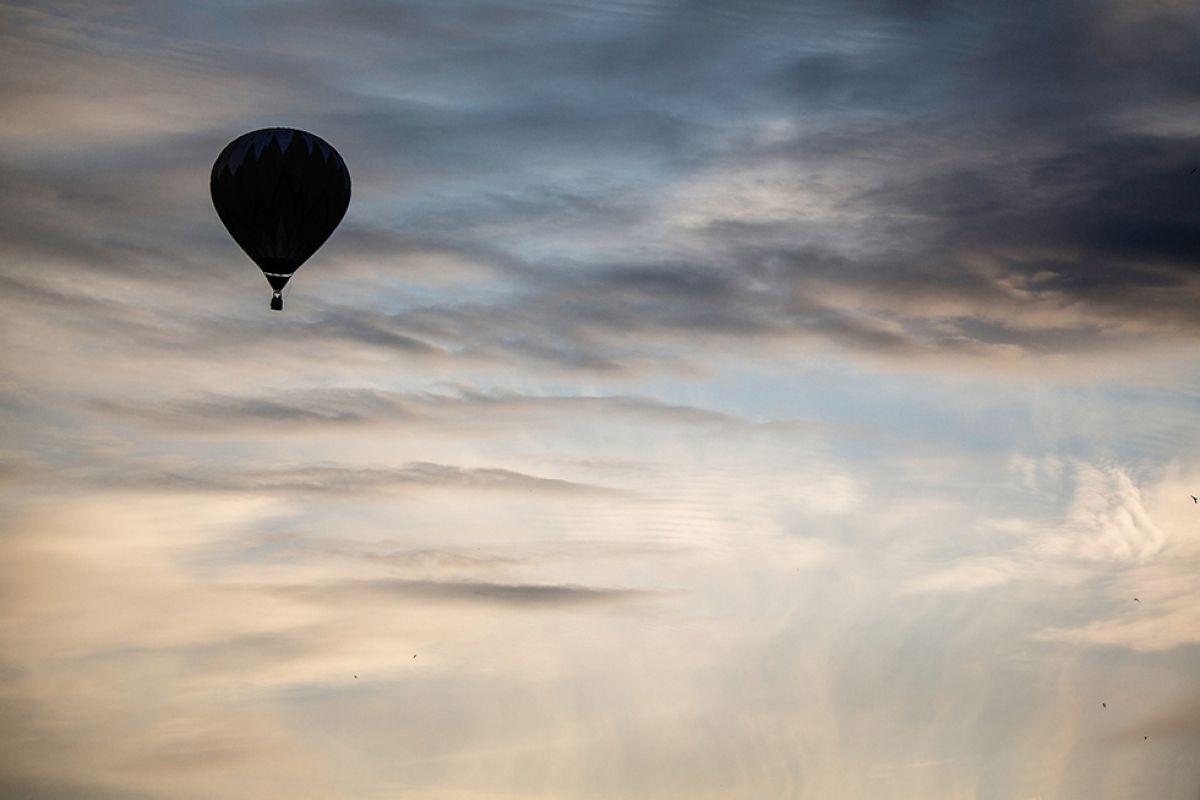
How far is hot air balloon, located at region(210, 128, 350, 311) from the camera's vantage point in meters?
130

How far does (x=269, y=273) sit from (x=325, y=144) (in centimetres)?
850

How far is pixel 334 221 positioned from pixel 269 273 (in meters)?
5.03

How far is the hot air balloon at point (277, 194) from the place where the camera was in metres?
130

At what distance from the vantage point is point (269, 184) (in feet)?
425

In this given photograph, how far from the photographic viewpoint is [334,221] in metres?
132

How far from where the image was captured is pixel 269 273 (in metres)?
132

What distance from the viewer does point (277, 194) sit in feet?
425

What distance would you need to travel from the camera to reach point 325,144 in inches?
5187

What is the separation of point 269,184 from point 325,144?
182 inches

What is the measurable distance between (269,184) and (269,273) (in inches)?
226
